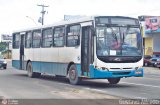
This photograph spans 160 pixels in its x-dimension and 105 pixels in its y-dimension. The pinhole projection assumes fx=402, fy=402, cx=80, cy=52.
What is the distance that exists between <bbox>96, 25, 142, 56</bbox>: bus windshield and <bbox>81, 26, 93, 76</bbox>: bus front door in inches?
21.1

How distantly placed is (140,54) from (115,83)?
2581 mm

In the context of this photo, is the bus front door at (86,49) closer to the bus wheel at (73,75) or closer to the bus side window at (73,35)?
the bus side window at (73,35)

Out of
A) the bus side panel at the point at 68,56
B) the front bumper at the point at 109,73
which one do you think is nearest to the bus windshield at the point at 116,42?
the front bumper at the point at 109,73

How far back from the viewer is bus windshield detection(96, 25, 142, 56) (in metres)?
17.6

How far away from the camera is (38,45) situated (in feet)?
80.3

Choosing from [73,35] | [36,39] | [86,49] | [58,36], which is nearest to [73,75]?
[86,49]

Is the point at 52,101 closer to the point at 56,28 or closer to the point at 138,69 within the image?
the point at 138,69

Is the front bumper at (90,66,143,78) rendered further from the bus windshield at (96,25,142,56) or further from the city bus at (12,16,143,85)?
the bus windshield at (96,25,142,56)

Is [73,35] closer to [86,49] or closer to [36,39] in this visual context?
[86,49]

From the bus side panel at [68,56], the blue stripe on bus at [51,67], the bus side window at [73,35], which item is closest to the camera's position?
the bus side panel at [68,56]

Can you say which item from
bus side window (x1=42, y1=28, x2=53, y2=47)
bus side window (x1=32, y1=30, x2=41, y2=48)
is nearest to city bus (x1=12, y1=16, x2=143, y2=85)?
bus side window (x1=42, y1=28, x2=53, y2=47)

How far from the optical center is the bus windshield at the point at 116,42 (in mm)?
17562

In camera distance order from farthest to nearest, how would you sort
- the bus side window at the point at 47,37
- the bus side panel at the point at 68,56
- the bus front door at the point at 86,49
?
the bus side window at the point at 47,37
the bus side panel at the point at 68,56
the bus front door at the point at 86,49

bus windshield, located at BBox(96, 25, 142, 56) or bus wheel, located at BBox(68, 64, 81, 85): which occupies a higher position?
bus windshield, located at BBox(96, 25, 142, 56)
